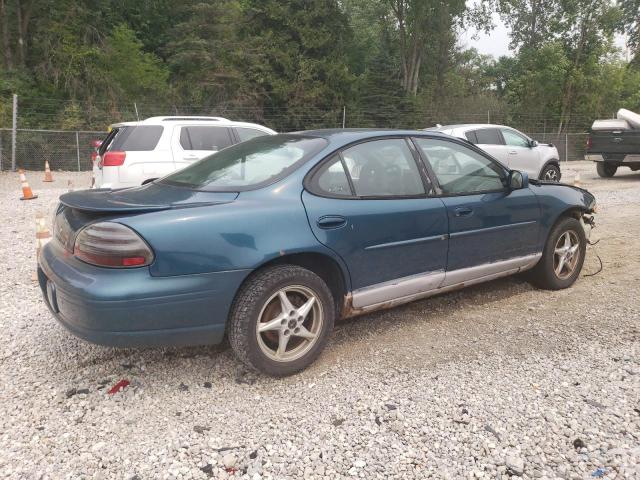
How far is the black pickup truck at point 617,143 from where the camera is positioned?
43.3 ft

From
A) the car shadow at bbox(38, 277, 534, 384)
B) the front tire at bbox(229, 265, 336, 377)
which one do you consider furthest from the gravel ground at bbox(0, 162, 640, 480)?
the front tire at bbox(229, 265, 336, 377)

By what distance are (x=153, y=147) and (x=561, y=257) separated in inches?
249

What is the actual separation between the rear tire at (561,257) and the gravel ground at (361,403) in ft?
1.19

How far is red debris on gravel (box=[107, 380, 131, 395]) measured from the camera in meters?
2.91

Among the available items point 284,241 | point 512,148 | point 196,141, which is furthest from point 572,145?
point 284,241

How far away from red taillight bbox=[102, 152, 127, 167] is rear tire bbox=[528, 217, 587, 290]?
6.24 metres

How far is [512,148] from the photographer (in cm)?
1157

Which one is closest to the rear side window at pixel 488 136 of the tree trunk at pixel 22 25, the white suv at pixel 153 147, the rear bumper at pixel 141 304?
the white suv at pixel 153 147

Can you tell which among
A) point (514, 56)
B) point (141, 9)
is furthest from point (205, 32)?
point (514, 56)

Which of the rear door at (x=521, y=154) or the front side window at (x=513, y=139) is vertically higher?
the front side window at (x=513, y=139)

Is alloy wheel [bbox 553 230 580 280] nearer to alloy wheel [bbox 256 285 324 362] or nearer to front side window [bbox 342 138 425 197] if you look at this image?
front side window [bbox 342 138 425 197]

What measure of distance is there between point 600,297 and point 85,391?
4.15 m

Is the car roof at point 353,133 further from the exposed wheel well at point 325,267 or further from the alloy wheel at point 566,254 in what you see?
the alloy wheel at point 566,254

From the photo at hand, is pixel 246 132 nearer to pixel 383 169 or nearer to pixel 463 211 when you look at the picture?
pixel 383 169
